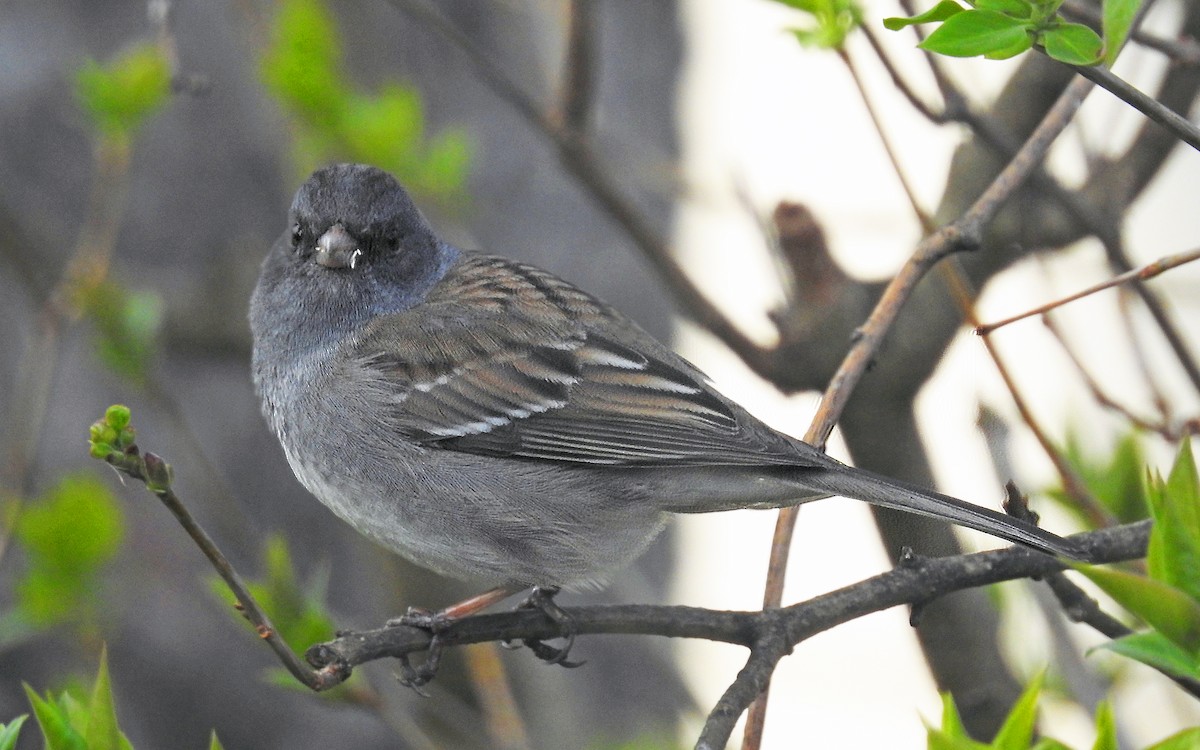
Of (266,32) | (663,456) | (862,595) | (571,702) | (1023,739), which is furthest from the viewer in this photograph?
(571,702)

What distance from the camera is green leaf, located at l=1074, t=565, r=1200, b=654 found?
1269 millimetres

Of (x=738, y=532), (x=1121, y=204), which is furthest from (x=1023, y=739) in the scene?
(x=738, y=532)

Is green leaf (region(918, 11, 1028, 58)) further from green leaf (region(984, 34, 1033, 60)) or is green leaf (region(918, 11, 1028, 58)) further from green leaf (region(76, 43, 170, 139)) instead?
green leaf (region(76, 43, 170, 139))

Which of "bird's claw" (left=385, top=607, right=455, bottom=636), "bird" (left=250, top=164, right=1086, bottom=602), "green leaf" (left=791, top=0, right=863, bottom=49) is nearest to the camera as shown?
"bird's claw" (left=385, top=607, right=455, bottom=636)

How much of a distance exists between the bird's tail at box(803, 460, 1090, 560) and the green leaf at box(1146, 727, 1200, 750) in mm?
542

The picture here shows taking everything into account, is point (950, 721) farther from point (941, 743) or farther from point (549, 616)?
point (549, 616)

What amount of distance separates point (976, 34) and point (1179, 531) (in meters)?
0.62

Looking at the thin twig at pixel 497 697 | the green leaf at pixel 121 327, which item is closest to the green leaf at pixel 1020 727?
the thin twig at pixel 497 697

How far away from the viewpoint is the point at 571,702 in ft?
14.5

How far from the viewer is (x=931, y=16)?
4.68ft

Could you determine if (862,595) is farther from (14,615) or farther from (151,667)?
(151,667)

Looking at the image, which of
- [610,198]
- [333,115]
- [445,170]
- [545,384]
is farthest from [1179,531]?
[333,115]

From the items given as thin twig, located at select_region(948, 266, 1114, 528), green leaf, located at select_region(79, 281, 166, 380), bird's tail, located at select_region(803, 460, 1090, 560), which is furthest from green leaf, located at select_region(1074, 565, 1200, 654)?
green leaf, located at select_region(79, 281, 166, 380)

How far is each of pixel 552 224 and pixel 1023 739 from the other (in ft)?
13.9
